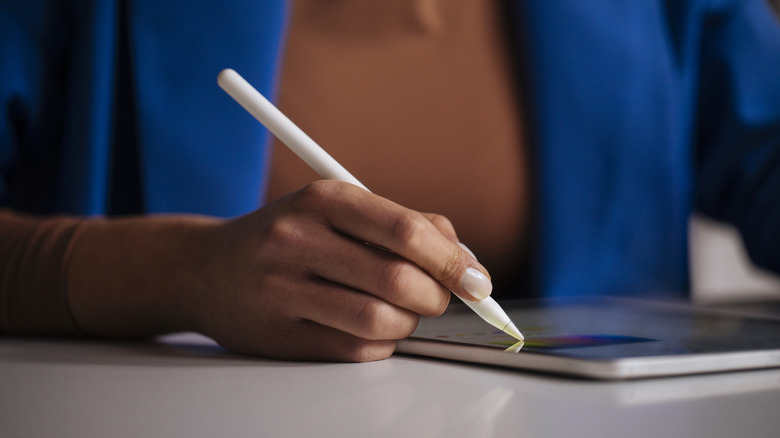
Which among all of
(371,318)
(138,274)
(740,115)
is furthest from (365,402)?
(740,115)

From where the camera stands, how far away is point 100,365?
0.26 m

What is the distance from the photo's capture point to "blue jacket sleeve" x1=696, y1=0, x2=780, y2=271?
1.99 ft

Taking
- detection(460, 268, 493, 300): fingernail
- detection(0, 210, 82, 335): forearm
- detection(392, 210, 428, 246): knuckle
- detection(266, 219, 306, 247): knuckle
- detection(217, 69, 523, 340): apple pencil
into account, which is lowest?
detection(0, 210, 82, 335): forearm

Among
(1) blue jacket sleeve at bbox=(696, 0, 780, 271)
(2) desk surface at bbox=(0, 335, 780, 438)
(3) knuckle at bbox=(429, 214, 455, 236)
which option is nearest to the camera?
(2) desk surface at bbox=(0, 335, 780, 438)

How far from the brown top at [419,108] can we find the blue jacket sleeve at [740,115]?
8.8 inches

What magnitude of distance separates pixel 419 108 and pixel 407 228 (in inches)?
14.1

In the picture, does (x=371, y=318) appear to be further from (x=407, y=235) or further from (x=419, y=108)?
(x=419, y=108)

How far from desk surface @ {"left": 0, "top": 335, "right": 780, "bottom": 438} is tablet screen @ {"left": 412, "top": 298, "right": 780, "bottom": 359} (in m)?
0.02

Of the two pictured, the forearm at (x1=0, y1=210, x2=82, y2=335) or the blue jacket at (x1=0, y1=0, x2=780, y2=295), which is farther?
the blue jacket at (x1=0, y1=0, x2=780, y2=295)

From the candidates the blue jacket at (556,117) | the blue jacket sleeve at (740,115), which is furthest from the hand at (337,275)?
the blue jacket sleeve at (740,115)

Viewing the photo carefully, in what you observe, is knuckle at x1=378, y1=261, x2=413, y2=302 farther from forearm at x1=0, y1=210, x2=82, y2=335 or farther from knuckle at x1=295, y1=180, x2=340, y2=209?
forearm at x1=0, y1=210, x2=82, y2=335

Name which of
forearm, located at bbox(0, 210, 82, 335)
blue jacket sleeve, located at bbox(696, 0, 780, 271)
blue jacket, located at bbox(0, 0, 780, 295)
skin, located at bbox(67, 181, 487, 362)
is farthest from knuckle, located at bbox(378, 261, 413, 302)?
blue jacket sleeve, located at bbox(696, 0, 780, 271)

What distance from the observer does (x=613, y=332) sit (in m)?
0.27

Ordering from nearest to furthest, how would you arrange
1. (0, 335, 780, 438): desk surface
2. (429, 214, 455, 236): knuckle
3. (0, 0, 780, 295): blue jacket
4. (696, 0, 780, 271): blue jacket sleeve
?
(0, 335, 780, 438): desk surface, (429, 214, 455, 236): knuckle, (0, 0, 780, 295): blue jacket, (696, 0, 780, 271): blue jacket sleeve
